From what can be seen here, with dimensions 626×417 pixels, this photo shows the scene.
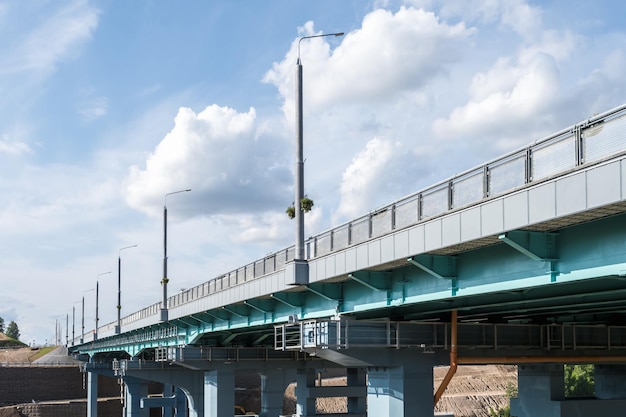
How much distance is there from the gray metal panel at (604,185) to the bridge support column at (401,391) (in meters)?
13.4

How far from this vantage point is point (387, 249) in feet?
72.4

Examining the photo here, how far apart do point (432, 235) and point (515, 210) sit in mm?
3425

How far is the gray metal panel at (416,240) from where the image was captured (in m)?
20.3

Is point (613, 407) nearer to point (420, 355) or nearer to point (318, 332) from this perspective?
point (420, 355)

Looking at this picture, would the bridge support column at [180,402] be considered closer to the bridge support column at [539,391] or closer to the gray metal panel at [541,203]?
the bridge support column at [539,391]

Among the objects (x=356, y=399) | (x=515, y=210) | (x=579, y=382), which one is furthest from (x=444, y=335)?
(x=579, y=382)

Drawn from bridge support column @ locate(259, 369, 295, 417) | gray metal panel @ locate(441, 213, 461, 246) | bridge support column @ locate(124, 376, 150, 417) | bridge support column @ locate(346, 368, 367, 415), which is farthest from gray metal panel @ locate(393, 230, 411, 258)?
bridge support column @ locate(124, 376, 150, 417)

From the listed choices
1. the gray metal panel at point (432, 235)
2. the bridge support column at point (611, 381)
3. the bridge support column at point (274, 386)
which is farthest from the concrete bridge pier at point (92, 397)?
the gray metal panel at point (432, 235)

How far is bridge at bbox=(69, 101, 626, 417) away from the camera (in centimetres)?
1567

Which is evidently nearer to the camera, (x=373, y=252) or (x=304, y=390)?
(x=373, y=252)

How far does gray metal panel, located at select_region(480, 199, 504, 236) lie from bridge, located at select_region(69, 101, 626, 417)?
0.13 feet

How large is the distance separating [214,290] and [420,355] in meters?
16.1

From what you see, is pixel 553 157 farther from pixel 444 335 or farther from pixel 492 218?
pixel 444 335

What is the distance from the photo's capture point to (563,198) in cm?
1536
